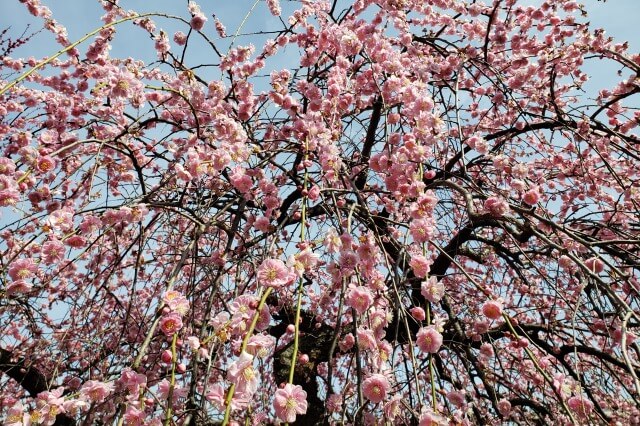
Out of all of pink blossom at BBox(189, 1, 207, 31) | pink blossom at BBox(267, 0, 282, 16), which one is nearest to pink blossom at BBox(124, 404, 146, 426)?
pink blossom at BBox(189, 1, 207, 31)

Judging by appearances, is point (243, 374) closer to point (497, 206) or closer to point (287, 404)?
point (287, 404)

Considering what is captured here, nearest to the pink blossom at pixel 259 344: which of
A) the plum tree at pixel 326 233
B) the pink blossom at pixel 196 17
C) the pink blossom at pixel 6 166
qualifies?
the plum tree at pixel 326 233

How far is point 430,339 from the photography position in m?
1.64

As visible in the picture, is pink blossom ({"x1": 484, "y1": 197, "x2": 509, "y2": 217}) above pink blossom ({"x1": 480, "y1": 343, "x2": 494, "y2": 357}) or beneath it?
above

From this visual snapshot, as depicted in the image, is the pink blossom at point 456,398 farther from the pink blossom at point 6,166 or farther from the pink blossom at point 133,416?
the pink blossom at point 6,166

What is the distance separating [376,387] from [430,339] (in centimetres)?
26

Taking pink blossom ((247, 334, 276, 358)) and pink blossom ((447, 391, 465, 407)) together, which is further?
pink blossom ((447, 391, 465, 407))

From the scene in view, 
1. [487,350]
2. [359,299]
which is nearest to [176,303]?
[359,299]

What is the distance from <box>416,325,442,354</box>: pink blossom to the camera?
1.63 meters

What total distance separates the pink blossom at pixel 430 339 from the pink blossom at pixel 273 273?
21.3 inches

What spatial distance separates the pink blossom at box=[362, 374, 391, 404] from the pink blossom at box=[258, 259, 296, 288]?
0.46 meters

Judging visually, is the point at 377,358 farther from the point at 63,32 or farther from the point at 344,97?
the point at 63,32

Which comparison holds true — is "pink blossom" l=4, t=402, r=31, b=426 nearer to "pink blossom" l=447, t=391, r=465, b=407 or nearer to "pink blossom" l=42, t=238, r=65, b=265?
"pink blossom" l=42, t=238, r=65, b=265

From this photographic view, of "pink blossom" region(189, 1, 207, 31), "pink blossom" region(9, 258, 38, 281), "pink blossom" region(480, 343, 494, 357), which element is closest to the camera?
"pink blossom" region(9, 258, 38, 281)
